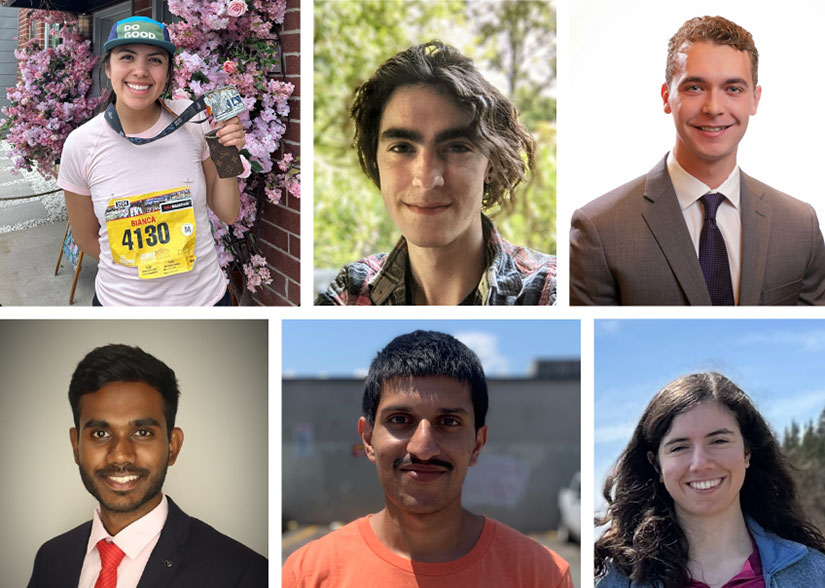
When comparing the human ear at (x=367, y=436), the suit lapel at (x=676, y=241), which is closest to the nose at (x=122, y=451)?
the human ear at (x=367, y=436)

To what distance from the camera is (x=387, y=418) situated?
1861 millimetres

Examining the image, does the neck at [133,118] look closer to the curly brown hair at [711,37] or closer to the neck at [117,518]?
the neck at [117,518]

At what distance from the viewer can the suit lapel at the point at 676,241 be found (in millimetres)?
1975

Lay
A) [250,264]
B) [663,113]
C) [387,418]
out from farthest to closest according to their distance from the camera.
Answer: [250,264], [663,113], [387,418]

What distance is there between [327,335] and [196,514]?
566 millimetres

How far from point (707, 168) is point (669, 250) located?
248 mm

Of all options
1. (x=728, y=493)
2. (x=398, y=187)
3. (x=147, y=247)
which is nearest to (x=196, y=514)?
(x=147, y=247)

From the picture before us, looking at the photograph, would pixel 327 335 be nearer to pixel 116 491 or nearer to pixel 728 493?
pixel 116 491

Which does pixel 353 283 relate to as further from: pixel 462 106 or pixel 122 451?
pixel 122 451

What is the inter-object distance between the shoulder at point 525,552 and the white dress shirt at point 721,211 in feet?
2.76

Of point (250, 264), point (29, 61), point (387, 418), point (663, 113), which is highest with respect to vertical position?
point (29, 61)

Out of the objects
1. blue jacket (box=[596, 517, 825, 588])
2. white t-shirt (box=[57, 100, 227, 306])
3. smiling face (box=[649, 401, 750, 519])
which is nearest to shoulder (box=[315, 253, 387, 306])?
white t-shirt (box=[57, 100, 227, 306])

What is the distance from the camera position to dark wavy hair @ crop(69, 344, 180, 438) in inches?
73.8

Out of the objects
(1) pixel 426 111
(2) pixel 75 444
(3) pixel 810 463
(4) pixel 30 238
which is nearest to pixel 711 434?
(3) pixel 810 463
